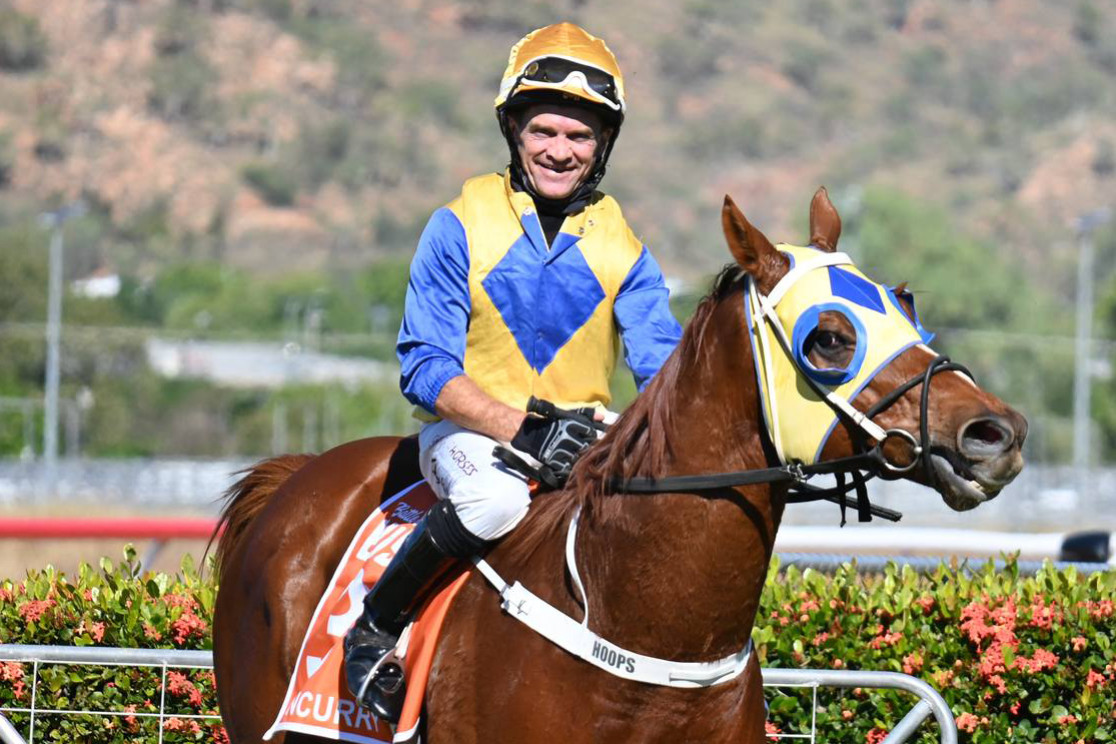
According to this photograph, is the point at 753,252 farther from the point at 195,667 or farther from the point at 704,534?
the point at 195,667

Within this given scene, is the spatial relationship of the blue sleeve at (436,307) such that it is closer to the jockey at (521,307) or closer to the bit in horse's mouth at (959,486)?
the jockey at (521,307)

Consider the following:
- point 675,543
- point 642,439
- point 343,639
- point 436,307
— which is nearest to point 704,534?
point 675,543

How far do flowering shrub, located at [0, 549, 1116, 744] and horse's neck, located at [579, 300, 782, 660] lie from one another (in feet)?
6.47

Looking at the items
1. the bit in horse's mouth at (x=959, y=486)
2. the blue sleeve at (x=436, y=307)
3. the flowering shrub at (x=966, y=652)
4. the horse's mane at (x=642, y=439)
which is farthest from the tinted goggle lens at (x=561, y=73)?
the flowering shrub at (x=966, y=652)

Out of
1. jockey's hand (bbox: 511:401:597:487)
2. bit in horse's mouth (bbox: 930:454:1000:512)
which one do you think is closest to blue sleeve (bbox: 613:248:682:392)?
jockey's hand (bbox: 511:401:597:487)

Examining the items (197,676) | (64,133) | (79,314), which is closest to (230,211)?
(64,133)

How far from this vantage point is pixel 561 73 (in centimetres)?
439

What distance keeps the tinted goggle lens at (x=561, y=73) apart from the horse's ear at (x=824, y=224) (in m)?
0.65

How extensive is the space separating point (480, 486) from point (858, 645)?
90.1 inches

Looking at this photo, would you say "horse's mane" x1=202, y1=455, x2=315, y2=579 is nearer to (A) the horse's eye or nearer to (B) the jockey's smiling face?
(B) the jockey's smiling face

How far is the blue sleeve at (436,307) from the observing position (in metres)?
4.25

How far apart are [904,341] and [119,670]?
136 inches

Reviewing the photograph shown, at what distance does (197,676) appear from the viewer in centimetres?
611

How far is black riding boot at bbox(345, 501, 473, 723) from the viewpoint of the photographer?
13.5 feet
